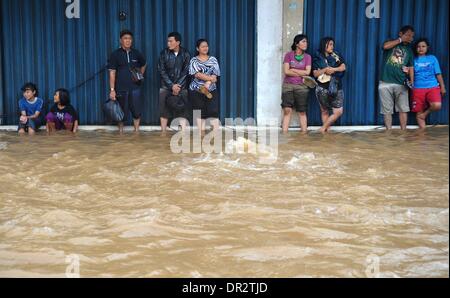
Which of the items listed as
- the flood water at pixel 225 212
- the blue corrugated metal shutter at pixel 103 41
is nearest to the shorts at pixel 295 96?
the blue corrugated metal shutter at pixel 103 41

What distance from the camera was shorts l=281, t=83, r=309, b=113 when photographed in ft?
31.8

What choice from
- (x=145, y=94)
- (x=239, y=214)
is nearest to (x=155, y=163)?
(x=239, y=214)

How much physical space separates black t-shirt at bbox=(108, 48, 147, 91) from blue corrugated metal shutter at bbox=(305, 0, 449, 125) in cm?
279

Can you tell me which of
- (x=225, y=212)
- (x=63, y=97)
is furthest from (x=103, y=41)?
(x=225, y=212)

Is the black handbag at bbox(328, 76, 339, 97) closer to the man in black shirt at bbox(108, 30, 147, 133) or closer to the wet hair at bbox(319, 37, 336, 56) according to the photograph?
the wet hair at bbox(319, 37, 336, 56)

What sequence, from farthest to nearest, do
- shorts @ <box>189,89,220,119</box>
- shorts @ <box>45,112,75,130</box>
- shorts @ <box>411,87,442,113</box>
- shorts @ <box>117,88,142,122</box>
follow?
shorts @ <box>45,112,75,130</box> < shorts @ <box>117,88,142,122</box> < shorts @ <box>411,87,442,113</box> < shorts @ <box>189,89,220,119</box>

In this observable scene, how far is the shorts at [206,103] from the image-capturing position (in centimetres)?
969

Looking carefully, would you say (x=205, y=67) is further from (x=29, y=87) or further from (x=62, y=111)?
(x=29, y=87)

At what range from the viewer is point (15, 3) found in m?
10.5

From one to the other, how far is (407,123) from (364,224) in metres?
5.83

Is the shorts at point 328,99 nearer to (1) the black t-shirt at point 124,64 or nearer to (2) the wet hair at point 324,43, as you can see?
(2) the wet hair at point 324,43

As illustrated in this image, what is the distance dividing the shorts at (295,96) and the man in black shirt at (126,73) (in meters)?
2.30

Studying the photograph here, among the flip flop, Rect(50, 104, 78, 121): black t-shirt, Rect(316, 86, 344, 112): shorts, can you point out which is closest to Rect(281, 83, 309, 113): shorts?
Rect(316, 86, 344, 112): shorts

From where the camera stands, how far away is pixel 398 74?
9.75 m
